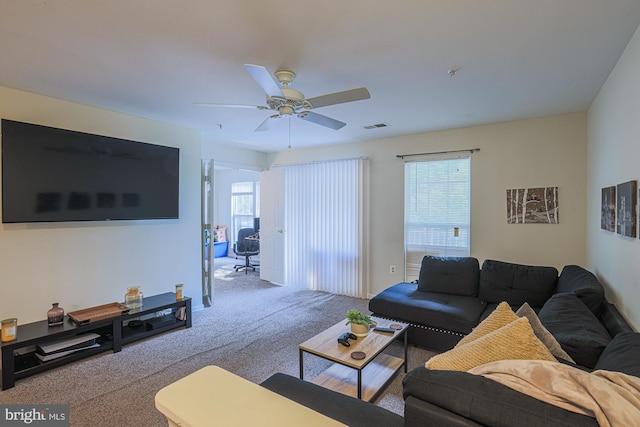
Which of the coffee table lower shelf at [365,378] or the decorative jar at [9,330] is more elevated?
the decorative jar at [9,330]

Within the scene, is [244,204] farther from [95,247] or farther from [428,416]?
[428,416]

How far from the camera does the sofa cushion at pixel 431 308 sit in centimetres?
288

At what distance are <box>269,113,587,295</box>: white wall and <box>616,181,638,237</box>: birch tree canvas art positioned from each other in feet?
5.02

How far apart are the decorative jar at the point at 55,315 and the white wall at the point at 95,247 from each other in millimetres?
209

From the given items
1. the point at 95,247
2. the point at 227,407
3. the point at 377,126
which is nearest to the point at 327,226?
the point at 377,126

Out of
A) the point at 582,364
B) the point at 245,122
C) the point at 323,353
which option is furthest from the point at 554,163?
the point at 245,122

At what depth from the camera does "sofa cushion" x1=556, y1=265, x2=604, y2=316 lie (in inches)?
87.3

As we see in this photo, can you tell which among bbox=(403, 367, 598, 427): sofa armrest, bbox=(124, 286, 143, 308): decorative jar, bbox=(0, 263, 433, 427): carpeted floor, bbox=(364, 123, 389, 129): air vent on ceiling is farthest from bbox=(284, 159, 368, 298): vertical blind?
bbox=(403, 367, 598, 427): sofa armrest

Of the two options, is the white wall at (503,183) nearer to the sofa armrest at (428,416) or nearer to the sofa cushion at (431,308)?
the sofa cushion at (431,308)

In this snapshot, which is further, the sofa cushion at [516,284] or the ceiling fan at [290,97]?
the sofa cushion at [516,284]

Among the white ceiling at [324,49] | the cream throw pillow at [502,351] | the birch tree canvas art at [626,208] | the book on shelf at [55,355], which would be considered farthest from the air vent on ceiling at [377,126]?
the book on shelf at [55,355]

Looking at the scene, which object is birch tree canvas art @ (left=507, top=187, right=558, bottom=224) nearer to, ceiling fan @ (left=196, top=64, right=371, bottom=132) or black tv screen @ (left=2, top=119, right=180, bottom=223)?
ceiling fan @ (left=196, top=64, right=371, bottom=132)

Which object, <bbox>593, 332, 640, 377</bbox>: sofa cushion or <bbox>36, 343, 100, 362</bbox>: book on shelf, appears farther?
<bbox>36, 343, 100, 362</bbox>: book on shelf

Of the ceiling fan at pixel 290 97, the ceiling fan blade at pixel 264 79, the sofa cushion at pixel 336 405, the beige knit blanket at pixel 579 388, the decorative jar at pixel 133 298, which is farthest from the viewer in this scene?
the decorative jar at pixel 133 298
